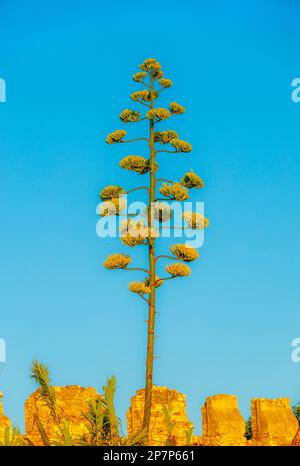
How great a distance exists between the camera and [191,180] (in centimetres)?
2111

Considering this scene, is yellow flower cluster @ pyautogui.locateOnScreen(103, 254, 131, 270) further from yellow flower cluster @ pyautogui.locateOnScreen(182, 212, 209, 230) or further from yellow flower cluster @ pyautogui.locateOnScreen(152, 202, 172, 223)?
yellow flower cluster @ pyautogui.locateOnScreen(182, 212, 209, 230)

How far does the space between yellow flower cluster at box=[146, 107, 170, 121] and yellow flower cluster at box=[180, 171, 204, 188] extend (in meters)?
1.79

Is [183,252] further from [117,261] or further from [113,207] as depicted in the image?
[113,207]

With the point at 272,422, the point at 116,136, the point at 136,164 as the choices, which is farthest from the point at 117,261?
the point at 272,422

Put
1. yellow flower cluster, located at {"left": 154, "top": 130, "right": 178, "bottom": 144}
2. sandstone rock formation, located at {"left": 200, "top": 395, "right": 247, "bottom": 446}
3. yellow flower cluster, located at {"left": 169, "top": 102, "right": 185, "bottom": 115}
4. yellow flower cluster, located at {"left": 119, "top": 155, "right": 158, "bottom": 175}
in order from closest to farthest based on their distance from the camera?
1. sandstone rock formation, located at {"left": 200, "top": 395, "right": 247, "bottom": 446}
2. yellow flower cluster, located at {"left": 119, "top": 155, "right": 158, "bottom": 175}
3. yellow flower cluster, located at {"left": 169, "top": 102, "right": 185, "bottom": 115}
4. yellow flower cluster, located at {"left": 154, "top": 130, "right": 178, "bottom": 144}

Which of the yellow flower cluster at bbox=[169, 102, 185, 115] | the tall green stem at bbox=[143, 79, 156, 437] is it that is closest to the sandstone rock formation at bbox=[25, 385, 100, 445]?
the tall green stem at bbox=[143, 79, 156, 437]

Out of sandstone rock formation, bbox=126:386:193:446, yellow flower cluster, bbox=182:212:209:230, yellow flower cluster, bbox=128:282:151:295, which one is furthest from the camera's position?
yellow flower cluster, bbox=182:212:209:230

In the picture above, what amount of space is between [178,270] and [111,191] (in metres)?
2.84

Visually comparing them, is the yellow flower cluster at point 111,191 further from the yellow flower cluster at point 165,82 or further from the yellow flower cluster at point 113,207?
the yellow flower cluster at point 165,82

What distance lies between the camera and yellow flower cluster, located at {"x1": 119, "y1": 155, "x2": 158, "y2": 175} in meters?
21.7

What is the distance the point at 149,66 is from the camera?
72.9 feet
